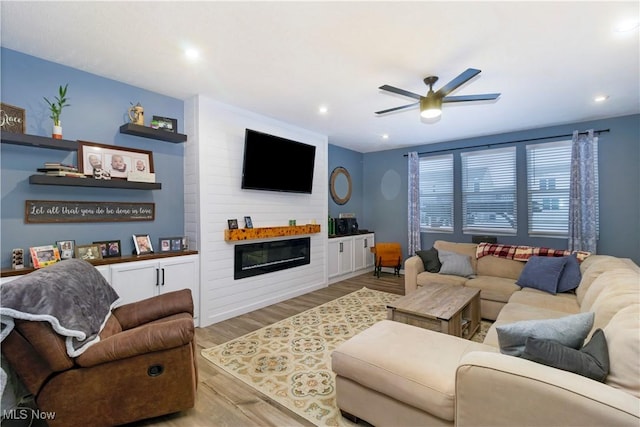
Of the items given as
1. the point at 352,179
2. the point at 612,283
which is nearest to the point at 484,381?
the point at 612,283

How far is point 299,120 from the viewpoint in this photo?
4250 millimetres

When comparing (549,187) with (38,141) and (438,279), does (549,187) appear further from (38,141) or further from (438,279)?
(38,141)

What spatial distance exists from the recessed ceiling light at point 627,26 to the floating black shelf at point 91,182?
4.10 m

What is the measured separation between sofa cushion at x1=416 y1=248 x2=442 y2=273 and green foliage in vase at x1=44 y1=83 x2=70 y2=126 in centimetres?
444

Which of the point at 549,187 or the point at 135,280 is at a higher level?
the point at 549,187

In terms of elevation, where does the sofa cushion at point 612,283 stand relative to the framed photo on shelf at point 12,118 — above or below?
below

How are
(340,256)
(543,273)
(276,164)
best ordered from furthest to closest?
1. (340,256)
2. (276,164)
3. (543,273)

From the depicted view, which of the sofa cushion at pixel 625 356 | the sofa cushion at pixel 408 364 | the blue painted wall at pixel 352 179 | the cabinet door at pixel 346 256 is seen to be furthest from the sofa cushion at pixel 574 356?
the blue painted wall at pixel 352 179

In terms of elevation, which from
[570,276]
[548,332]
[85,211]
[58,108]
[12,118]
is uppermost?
[58,108]

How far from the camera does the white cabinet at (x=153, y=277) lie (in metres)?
2.74

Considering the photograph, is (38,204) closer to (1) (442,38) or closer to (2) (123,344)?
(2) (123,344)

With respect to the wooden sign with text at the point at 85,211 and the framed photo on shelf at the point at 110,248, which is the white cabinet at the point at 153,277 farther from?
the wooden sign with text at the point at 85,211

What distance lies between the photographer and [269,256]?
13.7 ft

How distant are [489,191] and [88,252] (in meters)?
5.63
